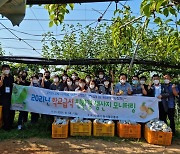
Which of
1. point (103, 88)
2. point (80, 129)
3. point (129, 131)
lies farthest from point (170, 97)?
point (80, 129)

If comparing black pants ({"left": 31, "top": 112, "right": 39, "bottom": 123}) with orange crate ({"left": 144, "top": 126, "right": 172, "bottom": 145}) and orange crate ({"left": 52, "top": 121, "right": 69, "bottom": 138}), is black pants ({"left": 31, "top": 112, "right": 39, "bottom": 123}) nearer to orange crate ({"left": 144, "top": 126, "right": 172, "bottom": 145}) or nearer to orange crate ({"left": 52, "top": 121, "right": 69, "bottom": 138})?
orange crate ({"left": 52, "top": 121, "right": 69, "bottom": 138})

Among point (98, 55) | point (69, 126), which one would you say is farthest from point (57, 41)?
point (69, 126)

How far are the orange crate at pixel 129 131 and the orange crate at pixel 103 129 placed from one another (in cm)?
22

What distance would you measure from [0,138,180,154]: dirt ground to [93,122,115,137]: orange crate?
1.04 ft

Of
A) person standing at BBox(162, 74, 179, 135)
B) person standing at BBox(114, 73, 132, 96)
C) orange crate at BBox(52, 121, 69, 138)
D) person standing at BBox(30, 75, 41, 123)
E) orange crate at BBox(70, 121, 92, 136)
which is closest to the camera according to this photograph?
orange crate at BBox(52, 121, 69, 138)

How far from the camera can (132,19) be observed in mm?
5738

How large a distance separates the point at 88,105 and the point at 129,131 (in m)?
1.26

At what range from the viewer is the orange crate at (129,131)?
706cm

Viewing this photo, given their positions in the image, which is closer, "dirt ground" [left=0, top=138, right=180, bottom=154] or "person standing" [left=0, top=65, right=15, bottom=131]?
"dirt ground" [left=0, top=138, right=180, bottom=154]

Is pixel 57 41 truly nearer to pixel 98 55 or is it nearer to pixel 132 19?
pixel 98 55

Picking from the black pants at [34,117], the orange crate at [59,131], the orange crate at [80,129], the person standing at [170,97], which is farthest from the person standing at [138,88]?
the black pants at [34,117]

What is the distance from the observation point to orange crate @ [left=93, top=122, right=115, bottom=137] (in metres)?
7.07

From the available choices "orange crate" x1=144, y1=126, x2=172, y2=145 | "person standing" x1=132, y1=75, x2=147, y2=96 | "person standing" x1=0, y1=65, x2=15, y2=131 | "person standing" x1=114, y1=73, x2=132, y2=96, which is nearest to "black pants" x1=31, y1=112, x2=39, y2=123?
"person standing" x1=0, y1=65, x2=15, y2=131

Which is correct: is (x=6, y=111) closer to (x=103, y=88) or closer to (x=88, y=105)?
(x=88, y=105)
